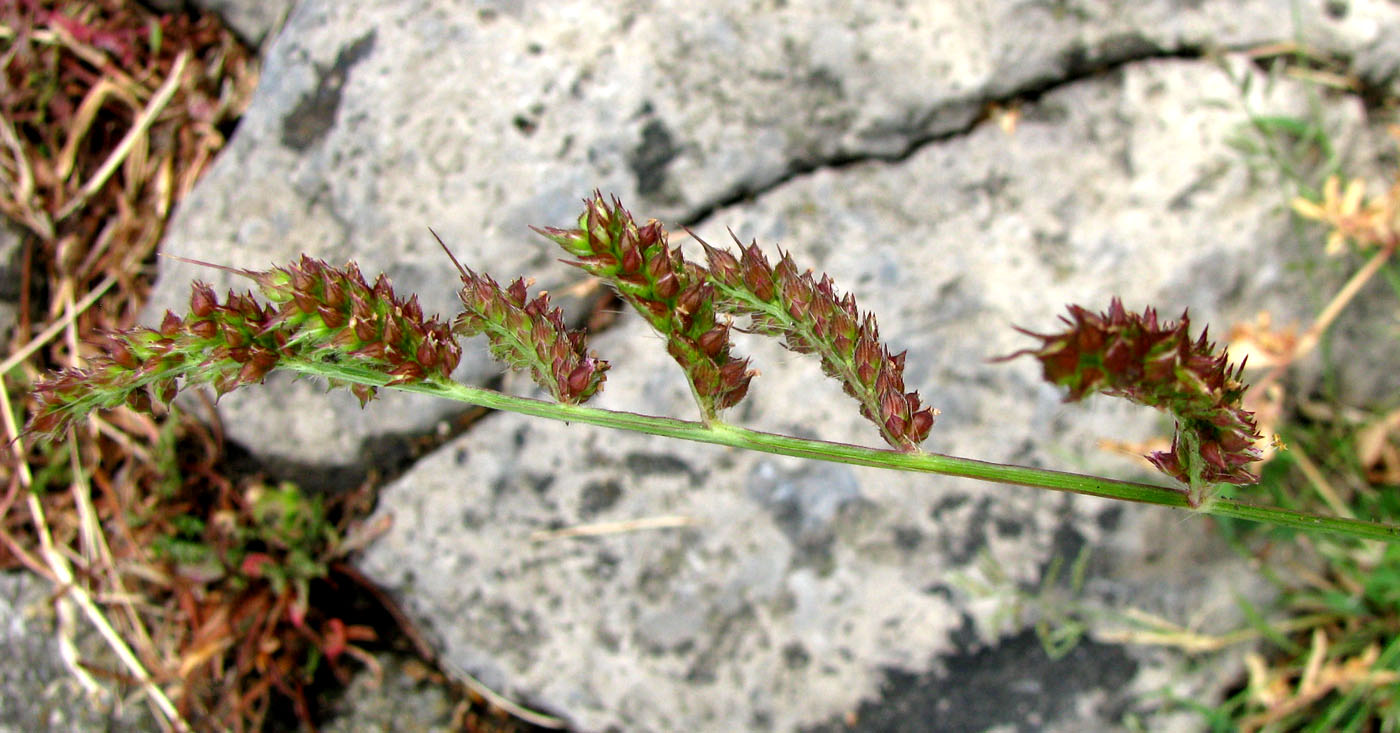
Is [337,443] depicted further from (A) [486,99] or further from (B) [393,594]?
(A) [486,99]

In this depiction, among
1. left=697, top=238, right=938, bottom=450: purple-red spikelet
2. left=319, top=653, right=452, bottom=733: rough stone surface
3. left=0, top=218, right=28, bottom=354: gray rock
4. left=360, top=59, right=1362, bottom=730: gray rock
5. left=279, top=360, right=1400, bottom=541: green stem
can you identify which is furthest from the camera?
left=0, top=218, right=28, bottom=354: gray rock

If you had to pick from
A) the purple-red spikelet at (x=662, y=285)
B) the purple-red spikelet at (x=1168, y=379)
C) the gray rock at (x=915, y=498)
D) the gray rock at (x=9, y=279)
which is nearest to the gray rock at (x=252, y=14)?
the gray rock at (x=9, y=279)

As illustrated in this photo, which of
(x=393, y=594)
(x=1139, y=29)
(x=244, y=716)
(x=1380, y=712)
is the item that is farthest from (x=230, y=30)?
(x=1380, y=712)

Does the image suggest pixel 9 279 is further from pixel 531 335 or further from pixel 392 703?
pixel 531 335

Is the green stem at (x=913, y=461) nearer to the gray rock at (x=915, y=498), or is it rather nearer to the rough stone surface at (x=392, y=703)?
the gray rock at (x=915, y=498)

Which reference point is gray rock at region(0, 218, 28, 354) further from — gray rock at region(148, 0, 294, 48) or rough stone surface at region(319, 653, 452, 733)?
rough stone surface at region(319, 653, 452, 733)

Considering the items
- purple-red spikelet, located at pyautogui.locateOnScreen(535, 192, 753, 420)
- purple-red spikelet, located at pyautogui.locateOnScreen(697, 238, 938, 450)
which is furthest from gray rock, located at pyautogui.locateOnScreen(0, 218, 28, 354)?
purple-red spikelet, located at pyautogui.locateOnScreen(697, 238, 938, 450)
